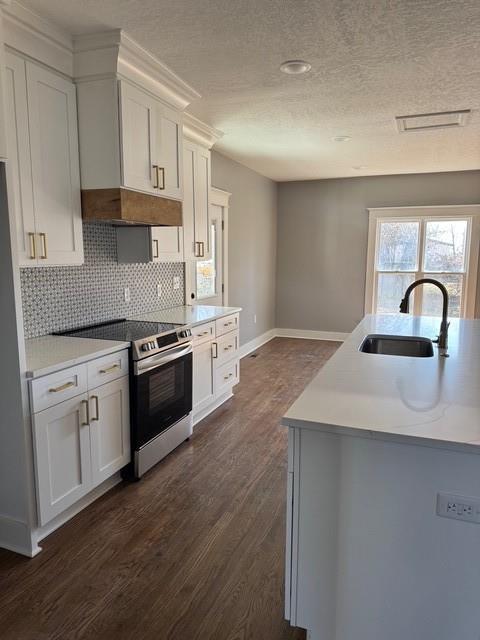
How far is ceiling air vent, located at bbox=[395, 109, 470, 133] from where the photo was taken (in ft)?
12.3

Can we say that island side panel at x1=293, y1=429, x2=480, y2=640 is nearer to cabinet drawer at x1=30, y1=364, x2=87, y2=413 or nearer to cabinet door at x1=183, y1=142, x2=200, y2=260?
cabinet drawer at x1=30, y1=364, x2=87, y2=413

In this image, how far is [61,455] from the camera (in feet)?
7.39

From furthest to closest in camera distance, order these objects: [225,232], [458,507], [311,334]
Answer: [311,334] → [225,232] → [458,507]

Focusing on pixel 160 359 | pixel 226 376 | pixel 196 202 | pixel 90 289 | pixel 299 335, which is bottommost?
pixel 299 335

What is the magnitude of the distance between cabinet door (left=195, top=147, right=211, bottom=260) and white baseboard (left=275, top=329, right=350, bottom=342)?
3624mm

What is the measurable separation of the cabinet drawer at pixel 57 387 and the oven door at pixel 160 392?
454 millimetres

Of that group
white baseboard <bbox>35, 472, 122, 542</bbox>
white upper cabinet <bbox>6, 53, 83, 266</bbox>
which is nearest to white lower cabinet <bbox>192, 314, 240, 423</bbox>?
white baseboard <bbox>35, 472, 122, 542</bbox>

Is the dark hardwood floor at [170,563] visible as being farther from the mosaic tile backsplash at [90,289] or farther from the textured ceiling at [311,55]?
the textured ceiling at [311,55]

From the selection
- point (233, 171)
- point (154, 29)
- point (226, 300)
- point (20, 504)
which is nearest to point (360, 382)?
point (20, 504)

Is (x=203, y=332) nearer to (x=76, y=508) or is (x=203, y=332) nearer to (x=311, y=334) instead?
(x=76, y=508)

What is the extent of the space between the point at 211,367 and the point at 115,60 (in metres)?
2.36

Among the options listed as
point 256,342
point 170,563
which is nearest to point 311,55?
point 170,563

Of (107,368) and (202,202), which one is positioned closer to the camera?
(107,368)

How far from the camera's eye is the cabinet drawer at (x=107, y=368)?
2.42 metres
